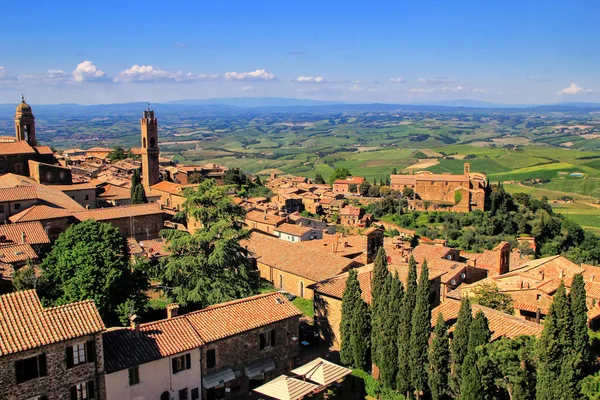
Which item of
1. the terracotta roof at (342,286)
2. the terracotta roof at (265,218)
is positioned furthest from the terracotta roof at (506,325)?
the terracotta roof at (265,218)

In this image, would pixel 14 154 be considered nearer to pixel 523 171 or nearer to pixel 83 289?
pixel 83 289

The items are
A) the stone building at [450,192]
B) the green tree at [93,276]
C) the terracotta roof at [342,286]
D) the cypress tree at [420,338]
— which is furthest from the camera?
the stone building at [450,192]

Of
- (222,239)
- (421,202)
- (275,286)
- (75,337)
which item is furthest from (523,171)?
(75,337)

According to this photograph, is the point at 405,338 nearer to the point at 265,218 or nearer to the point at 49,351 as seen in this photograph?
the point at 49,351

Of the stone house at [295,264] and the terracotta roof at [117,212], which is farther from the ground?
the terracotta roof at [117,212]

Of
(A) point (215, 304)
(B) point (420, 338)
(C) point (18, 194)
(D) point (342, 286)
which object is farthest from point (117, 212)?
(B) point (420, 338)

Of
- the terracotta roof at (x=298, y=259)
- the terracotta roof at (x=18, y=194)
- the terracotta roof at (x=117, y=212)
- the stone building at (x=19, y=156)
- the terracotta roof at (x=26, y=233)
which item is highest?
the stone building at (x=19, y=156)

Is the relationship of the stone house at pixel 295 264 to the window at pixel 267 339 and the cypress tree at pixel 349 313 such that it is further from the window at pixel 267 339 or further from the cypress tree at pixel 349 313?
the window at pixel 267 339

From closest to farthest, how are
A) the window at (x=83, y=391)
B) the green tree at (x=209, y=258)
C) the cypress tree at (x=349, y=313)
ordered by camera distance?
1. the window at (x=83, y=391)
2. the cypress tree at (x=349, y=313)
3. the green tree at (x=209, y=258)
